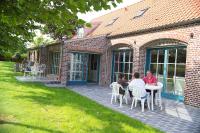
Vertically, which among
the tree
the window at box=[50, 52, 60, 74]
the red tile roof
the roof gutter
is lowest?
the window at box=[50, 52, 60, 74]

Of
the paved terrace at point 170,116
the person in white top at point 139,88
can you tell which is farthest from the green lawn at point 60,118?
the person in white top at point 139,88

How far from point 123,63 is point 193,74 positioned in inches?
291

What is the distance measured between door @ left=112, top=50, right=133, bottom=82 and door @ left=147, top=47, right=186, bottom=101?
270cm

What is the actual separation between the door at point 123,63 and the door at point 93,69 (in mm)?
1804

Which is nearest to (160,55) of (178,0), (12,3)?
(178,0)

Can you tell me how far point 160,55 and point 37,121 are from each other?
30.1 feet

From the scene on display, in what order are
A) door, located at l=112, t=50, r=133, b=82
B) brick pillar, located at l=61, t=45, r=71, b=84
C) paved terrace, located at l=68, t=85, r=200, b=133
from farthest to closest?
brick pillar, located at l=61, t=45, r=71, b=84
door, located at l=112, t=50, r=133, b=82
paved terrace, located at l=68, t=85, r=200, b=133

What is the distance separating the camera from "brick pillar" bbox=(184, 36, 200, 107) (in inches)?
495

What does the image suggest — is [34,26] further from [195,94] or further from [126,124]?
[195,94]

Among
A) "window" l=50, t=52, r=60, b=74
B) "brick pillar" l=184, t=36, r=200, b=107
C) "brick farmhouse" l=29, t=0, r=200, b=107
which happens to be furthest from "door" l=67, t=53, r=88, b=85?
"brick pillar" l=184, t=36, r=200, b=107

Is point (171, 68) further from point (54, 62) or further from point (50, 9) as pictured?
point (54, 62)

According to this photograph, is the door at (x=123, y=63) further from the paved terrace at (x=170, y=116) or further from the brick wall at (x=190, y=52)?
the paved terrace at (x=170, y=116)

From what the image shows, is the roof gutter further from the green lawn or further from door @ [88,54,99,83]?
the green lawn

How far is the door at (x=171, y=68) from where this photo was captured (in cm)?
1407
